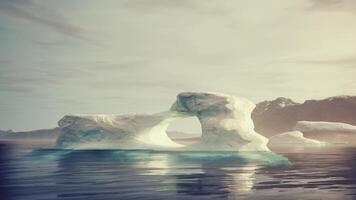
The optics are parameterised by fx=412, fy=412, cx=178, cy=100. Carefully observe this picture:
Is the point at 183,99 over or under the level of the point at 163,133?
over

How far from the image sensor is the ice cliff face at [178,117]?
4547 cm

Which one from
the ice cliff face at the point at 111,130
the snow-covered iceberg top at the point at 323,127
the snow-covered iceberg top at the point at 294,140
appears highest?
the ice cliff face at the point at 111,130

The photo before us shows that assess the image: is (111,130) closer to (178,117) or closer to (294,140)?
(178,117)

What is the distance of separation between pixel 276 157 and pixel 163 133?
17.2 metres

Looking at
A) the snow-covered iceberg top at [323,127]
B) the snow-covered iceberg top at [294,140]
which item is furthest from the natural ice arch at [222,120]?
the snow-covered iceberg top at [323,127]

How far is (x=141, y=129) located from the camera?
4931cm

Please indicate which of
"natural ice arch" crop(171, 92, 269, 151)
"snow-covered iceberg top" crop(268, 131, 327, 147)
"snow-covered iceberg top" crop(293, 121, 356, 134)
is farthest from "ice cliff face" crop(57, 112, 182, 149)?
"snow-covered iceberg top" crop(293, 121, 356, 134)

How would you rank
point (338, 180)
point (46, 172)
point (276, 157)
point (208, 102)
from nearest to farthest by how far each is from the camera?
point (338, 180), point (46, 172), point (276, 157), point (208, 102)

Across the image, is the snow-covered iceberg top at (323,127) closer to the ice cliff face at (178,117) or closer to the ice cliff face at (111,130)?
the ice cliff face at (178,117)

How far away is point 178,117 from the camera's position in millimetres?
52938

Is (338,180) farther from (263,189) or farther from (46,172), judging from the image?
(46,172)

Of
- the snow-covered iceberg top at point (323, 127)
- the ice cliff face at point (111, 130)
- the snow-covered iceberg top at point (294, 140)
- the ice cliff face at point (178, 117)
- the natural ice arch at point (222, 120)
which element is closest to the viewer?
the natural ice arch at point (222, 120)

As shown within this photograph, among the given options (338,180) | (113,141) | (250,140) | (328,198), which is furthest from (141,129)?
(328,198)

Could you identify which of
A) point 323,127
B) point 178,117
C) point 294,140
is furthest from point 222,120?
point 323,127
